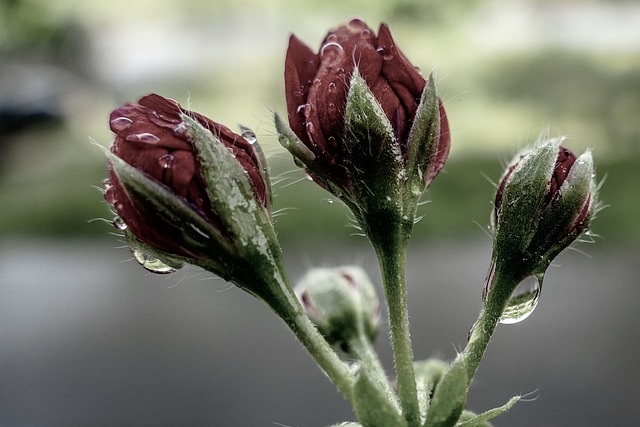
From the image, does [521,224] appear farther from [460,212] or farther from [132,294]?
[460,212]

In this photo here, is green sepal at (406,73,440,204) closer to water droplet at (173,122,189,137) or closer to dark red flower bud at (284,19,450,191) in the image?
dark red flower bud at (284,19,450,191)

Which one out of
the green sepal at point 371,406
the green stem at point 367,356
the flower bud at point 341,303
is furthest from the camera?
the flower bud at point 341,303

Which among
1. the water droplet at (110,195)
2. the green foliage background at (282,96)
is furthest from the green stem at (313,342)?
the green foliage background at (282,96)

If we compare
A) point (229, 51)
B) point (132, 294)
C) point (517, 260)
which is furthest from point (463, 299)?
point (229, 51)

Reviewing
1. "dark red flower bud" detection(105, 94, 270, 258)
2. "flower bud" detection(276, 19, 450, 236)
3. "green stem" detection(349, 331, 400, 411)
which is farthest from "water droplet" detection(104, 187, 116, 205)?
"green stem" detection(349, 331, 400, 411)

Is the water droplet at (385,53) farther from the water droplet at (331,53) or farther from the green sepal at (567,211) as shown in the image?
the green sepal at (567,211)

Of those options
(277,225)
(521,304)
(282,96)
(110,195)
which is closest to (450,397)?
(521,304)
